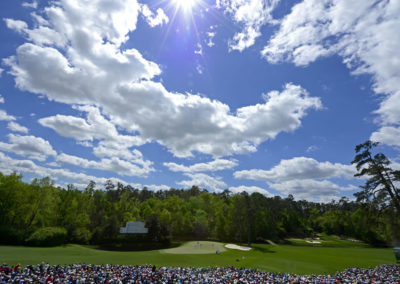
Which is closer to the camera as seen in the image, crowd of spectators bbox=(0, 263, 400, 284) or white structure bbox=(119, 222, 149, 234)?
crowd of spectators bbox=(0, 263, 400, 284)

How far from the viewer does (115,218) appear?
61094mm

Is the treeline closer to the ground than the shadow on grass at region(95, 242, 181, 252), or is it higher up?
higher up

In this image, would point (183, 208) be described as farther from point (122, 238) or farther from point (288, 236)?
point (288, 236)

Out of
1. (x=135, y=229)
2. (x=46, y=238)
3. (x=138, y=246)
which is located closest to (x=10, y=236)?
(x=46, y=238)

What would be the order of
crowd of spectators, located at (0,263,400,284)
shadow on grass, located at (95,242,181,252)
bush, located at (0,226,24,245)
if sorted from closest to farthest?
1. crowd of spectators, located at (0,263,400,284)
2. bush, located at (0,226,24,245)
3. shadow on grass, located at (95,242,181,252)

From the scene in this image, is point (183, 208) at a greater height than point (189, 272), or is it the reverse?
point (183, 208)

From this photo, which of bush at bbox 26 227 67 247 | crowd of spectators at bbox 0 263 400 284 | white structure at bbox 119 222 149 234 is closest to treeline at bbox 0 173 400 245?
bush at bbox 26 227 67 247

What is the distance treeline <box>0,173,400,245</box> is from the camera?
47.8 meters

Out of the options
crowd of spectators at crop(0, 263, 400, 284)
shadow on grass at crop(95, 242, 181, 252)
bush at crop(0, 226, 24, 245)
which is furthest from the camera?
shadow on grass at crop(95, 242, 181, 252)

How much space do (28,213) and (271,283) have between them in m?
59.0

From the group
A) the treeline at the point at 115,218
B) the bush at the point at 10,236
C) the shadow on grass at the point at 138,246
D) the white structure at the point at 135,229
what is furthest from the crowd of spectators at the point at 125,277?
the white structure at the point at 135,229

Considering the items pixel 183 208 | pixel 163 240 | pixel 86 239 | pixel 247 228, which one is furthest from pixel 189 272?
pixel 183 208

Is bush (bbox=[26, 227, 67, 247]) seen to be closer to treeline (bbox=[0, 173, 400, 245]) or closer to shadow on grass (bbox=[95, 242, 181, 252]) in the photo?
treeline (bbox=[0, 173, 400, 245])

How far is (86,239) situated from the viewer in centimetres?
5828
